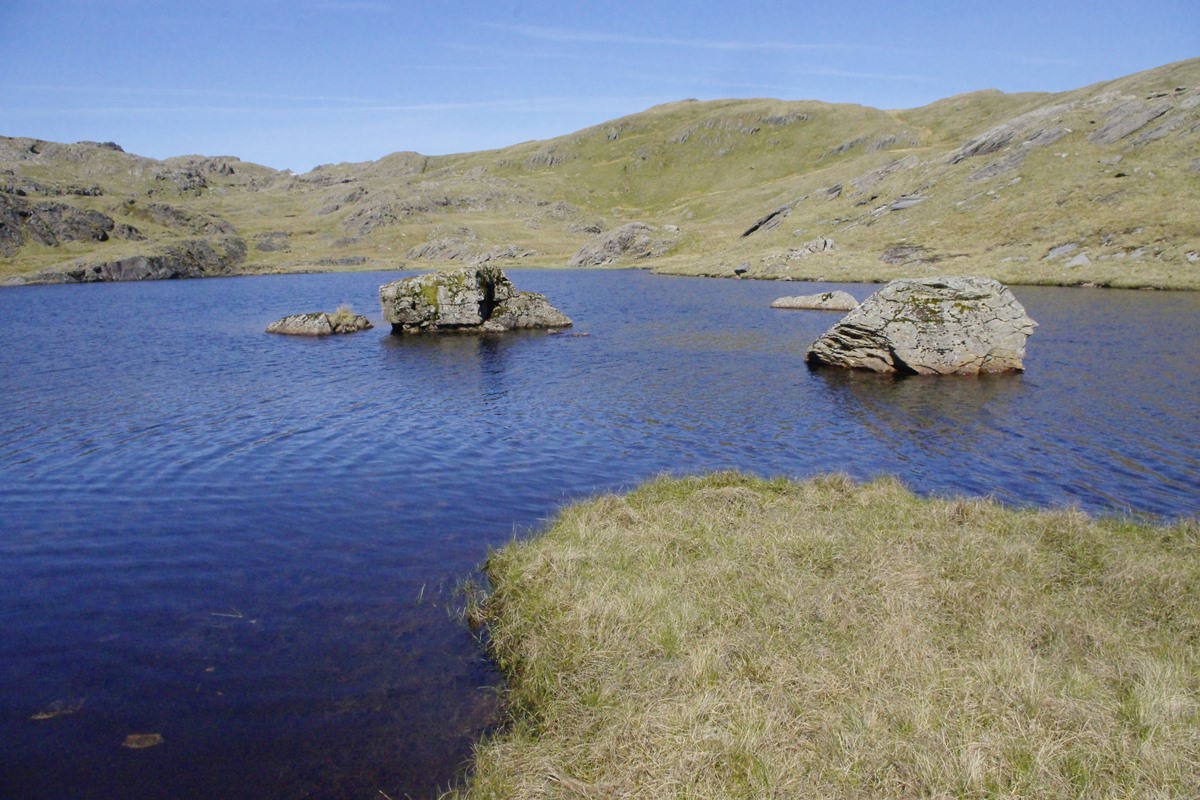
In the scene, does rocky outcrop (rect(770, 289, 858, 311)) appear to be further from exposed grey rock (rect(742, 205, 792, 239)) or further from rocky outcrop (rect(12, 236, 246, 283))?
rocky outcrop (rect(12, 236, 246, 283))

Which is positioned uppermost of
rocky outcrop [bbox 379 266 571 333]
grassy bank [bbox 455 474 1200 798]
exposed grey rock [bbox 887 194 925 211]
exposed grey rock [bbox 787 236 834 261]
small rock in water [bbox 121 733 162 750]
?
exposed grey rock [bbox 887 194 925 211]

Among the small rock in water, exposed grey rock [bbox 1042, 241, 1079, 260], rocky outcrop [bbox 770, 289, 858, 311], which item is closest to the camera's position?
the small rock in water

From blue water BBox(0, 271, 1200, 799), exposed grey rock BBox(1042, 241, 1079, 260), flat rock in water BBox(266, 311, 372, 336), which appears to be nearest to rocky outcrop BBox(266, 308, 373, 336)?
flat rock in water BBox(266, 311, 372, 336)

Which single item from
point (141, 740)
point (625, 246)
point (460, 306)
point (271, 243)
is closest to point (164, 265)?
point (271, 243)

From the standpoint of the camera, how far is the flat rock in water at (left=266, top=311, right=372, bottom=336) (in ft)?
168

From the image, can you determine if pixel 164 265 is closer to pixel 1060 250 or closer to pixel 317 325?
pixel 317 325

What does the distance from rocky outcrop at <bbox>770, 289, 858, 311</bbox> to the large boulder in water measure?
85.2 feet

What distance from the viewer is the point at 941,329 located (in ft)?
109

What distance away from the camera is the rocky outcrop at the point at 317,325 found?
51.1m

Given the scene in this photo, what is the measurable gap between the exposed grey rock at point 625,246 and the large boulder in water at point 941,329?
118 meters

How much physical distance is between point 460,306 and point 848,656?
4693cm

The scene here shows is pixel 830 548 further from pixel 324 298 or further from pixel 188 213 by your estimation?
pixel 188 213

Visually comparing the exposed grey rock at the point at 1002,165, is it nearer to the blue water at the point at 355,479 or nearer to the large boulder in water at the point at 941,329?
the blue water at the point at 355,479

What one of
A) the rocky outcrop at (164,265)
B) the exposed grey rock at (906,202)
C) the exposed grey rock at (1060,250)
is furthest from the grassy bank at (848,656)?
the rocky outcrop at (164,265)
